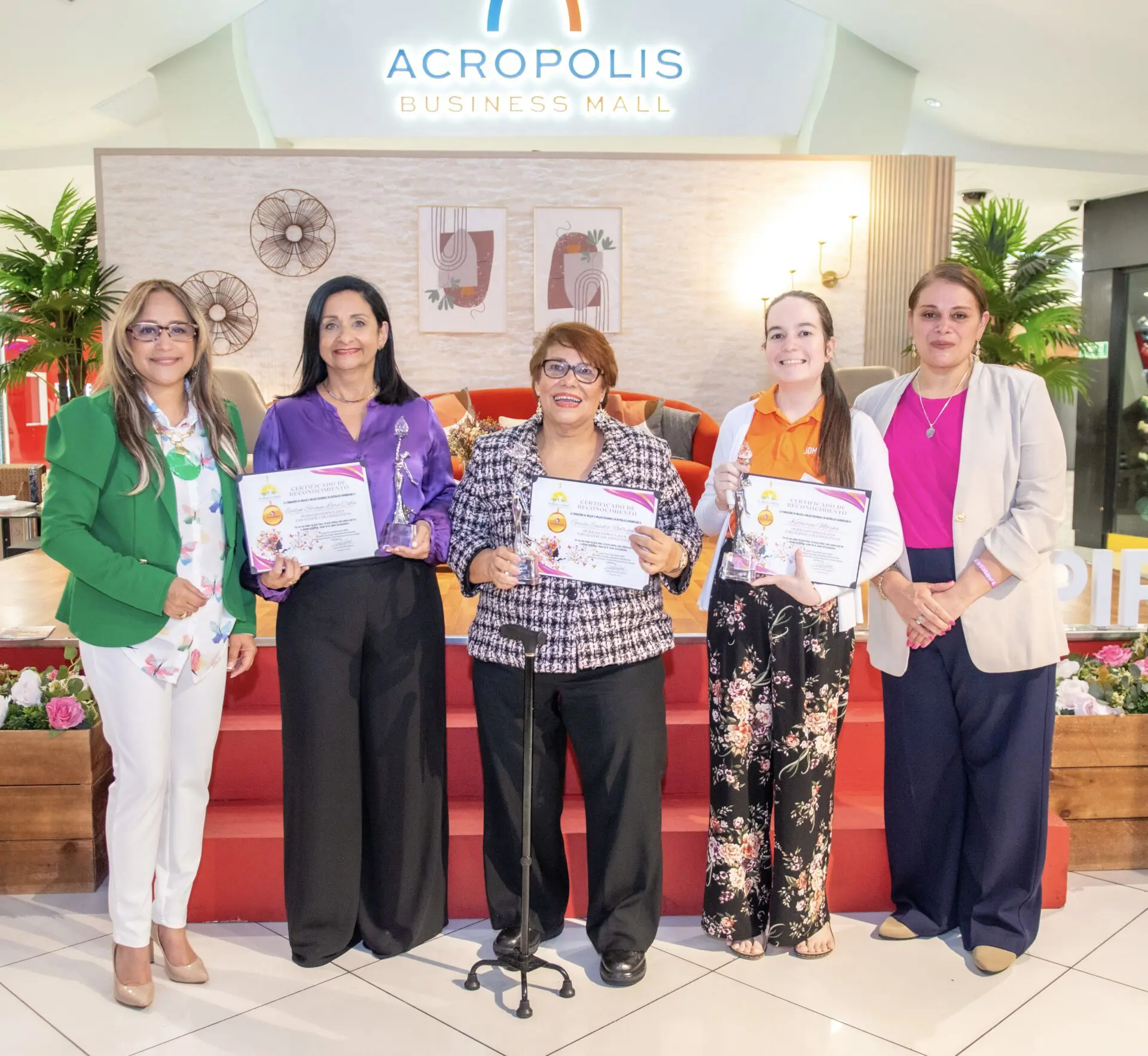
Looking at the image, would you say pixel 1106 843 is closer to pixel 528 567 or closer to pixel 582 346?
pixel 528 567

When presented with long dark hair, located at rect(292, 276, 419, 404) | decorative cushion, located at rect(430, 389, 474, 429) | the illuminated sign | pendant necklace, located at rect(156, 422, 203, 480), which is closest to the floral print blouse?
pendant necklace, located at rect(156, 422, 203, 480)

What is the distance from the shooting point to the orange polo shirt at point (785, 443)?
2.30m

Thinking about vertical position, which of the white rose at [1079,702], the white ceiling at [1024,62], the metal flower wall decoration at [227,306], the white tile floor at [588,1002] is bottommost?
the white tile floor at [588,1002]

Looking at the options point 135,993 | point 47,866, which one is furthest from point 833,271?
point 135,993

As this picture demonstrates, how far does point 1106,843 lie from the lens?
310cm

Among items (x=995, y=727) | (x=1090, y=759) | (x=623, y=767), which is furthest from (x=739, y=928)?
(x=1090, y=759)

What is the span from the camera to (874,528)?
2.29m

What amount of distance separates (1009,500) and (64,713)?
260 cm

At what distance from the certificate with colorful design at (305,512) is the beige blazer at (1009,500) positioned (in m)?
1.41

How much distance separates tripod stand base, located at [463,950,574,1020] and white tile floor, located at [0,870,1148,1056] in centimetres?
2

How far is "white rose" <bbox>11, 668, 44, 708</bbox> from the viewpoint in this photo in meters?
2.96

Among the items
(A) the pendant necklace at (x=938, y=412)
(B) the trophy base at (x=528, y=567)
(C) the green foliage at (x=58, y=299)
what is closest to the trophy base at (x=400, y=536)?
(B) the trophy base at (x=528, y=567)

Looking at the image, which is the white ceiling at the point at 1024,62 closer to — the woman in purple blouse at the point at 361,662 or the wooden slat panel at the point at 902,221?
the wooden slat panel at the point at 902,221

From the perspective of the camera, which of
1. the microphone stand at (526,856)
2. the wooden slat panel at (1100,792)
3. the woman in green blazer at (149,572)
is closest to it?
the microphone stand at (526,856)
